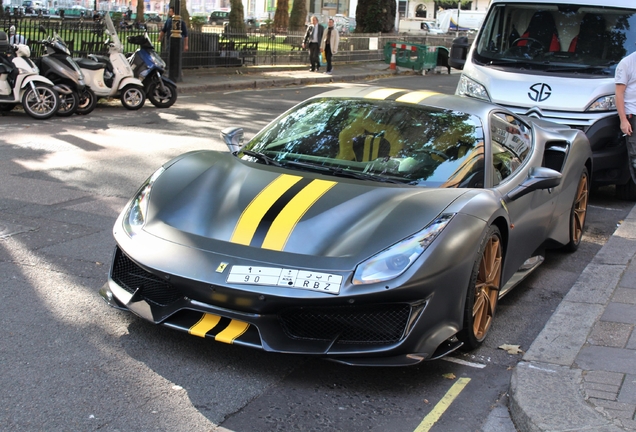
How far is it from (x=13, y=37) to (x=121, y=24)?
18.6 feet

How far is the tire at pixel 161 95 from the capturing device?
14305mm

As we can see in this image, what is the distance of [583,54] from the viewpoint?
917 centimetres

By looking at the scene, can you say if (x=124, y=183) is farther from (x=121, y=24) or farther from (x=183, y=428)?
(x=121, y=24)

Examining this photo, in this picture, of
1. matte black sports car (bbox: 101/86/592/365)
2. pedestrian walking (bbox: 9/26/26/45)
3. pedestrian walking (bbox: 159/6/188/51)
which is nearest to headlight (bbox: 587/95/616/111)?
matte black sports car (bbox: 101/86/592/365)

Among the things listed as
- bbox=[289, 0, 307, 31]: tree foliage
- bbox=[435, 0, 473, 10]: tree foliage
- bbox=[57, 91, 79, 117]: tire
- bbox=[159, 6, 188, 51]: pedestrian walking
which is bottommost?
bbox=[57, 91, 79, 117]: tire

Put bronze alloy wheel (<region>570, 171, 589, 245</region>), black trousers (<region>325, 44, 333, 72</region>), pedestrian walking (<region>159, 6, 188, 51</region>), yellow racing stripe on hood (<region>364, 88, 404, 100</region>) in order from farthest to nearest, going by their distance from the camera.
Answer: black trousers (<region>325, 44, 333, 72</region>) → pedestrian walking (<region>159, 6, 188, 51</region>) → bronze alloy wheel (<region>570, 171, 589, 245</region>) → yellow racing stripe on hood (<region>364, 88, 404, 100</region>)

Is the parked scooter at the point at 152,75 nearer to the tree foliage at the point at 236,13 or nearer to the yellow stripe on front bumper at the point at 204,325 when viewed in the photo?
the yellow stripe on front bumper at the point at 204,325

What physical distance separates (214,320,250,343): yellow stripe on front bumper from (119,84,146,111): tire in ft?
35.0

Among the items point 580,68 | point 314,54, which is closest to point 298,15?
point 314,54

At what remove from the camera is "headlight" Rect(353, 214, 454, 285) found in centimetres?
369

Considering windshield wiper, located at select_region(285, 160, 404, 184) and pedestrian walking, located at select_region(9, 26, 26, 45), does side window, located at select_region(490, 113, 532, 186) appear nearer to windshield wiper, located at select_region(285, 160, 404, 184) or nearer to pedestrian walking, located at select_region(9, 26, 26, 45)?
windshield wiper, located at select_region(285, 160, 404, 184)

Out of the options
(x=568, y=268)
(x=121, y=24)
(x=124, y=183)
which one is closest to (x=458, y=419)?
(x=568, y=268)

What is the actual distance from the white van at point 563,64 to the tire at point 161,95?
20.3ft

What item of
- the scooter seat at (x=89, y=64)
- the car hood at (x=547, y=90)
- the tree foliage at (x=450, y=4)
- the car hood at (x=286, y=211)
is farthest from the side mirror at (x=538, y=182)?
the tree foliage at (x=450, y=4)
